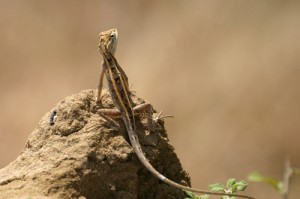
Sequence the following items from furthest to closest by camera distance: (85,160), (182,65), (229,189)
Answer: (182,65) → (229,189) → (85,160)

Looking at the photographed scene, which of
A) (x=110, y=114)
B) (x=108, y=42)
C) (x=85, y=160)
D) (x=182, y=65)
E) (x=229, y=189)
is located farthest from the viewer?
(x=182, y=65)

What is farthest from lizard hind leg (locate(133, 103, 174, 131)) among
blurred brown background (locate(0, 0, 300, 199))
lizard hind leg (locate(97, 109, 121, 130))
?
blurred brown background (locate(0, 0, 300, 199))

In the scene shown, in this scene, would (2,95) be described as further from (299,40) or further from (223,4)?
(299,40)

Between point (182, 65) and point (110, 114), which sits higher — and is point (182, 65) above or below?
above

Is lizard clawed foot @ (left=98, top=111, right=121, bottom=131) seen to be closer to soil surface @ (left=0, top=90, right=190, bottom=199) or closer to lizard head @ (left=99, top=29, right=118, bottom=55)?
soil surface @ (left=0, top=90, right=190, bottom=199)

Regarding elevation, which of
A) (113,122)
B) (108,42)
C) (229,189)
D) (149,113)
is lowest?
(229,189)

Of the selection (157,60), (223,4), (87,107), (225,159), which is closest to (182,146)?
(225,159)

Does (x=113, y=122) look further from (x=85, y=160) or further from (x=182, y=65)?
(x=182, y=65)

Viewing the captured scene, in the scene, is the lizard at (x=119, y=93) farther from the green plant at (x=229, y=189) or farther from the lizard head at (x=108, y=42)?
the green plant at (x=229, y=189)

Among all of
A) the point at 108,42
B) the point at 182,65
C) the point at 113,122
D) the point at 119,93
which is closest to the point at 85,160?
→ the point at 113,122
